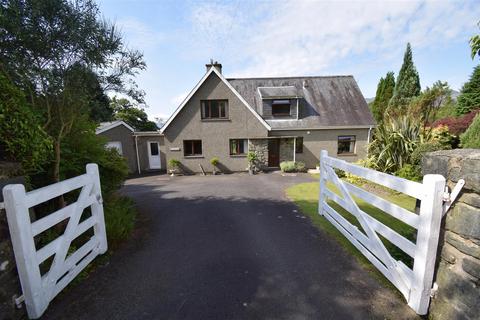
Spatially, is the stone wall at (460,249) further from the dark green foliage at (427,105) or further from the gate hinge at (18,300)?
the dark green foliage at (427,105)

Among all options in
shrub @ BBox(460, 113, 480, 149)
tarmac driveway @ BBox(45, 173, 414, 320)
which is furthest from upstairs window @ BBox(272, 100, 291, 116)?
tarmac driveway @ BBox(45, 173, 414, 320)

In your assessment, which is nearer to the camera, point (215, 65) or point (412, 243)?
point (412, 243)

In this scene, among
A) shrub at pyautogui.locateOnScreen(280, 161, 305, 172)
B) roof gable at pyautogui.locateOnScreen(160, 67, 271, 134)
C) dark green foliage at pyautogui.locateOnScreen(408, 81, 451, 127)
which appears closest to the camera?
dark green foliage at pyautogui.locateOnScreen(408, 81, 451, 127)

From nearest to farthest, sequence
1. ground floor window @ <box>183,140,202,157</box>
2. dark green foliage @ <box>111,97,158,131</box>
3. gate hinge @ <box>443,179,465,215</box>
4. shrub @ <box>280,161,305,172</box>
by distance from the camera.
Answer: gate hinge @ <box>443,179,465,215</box>, shrub @ <box>280,161,305,172</box>, ground floor window @ <box>183,140,202,157</box>, dark green foliage @ <box>111,97,158,131</box>

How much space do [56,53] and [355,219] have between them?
23.7 feet

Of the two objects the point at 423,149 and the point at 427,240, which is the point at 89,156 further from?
the point at 423,149

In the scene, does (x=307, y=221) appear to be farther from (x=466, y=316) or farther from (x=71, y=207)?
(x=71, y=207)

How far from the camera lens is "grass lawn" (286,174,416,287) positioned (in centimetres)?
344

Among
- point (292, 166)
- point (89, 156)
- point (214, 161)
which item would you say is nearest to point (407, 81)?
point (292, 166)

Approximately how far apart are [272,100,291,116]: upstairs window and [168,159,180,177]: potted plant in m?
7.97

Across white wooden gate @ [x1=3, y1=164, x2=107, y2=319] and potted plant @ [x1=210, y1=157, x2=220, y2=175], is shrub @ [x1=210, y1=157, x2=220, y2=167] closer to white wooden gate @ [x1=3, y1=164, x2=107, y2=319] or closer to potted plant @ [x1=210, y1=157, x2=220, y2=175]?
potted plant @ [x1=210, y1=157, x2=220, y2=175]

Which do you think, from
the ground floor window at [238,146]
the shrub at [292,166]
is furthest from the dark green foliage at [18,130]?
the shrub at [292,166]

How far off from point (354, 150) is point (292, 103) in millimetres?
5961

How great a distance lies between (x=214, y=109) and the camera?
1495cm
